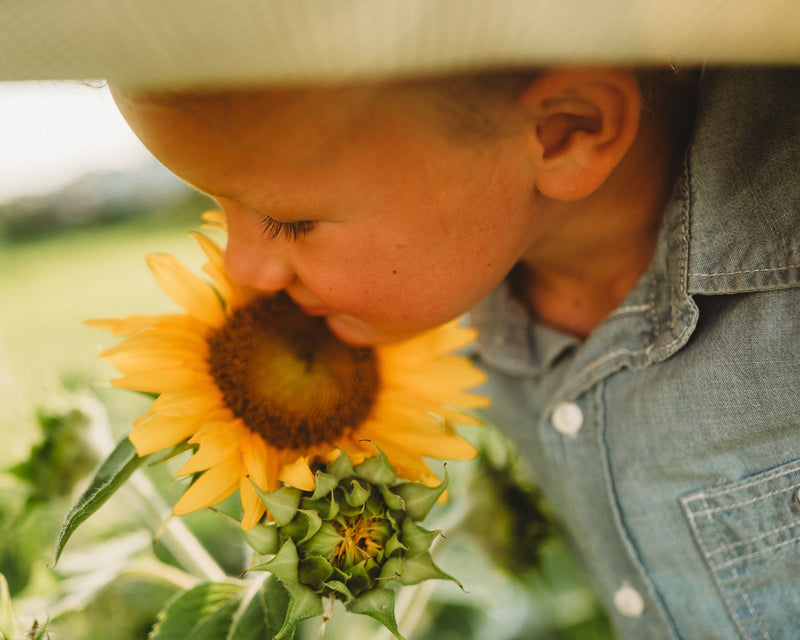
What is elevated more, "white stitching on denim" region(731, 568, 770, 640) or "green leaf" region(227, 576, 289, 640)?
"green leaf" region(227, 576, 289, 640)

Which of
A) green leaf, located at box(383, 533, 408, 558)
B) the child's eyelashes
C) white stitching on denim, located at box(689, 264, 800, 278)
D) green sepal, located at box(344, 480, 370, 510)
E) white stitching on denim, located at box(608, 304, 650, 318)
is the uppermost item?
the child's eyelashes

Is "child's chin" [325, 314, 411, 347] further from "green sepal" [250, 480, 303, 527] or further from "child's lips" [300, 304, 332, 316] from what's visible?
"green sepal" [250, 480, 303, 527]

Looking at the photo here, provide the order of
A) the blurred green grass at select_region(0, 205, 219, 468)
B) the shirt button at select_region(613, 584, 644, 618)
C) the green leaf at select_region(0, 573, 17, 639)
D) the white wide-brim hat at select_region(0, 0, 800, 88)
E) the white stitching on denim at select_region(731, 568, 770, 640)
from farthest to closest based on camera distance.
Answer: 1. the blurred green grass at select_region(0, 205, 219, 468)
2. the shirt button at select_region(613, 584, 644, 618)
3. the white stitching on denim at select_region(731, 568, 770, 640)
4. the green leaf at select_region(0, 573, 17, 639)
5. the white wide-brim hat at select_region(0, 0, 800, 88)

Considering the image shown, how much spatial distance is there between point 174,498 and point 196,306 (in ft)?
0.78

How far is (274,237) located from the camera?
564 mm

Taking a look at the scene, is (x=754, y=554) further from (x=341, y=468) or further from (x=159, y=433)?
(x=159, y=433)

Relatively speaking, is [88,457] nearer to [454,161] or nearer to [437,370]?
[437,370]

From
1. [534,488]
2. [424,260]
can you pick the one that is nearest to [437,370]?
[424,260]

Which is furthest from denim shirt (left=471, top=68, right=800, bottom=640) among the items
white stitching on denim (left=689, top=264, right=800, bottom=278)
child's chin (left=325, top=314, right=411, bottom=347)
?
child's chin (left=325, top=314, right=411, bottom=347)

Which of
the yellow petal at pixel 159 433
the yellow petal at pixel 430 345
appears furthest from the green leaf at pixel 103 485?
the yellow petal at pixel 430 345

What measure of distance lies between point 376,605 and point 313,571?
5 centimetres

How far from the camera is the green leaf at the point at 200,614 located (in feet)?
1.59

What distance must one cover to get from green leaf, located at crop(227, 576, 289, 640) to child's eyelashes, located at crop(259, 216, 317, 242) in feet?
0.82

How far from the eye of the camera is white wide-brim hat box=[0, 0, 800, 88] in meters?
0.26
